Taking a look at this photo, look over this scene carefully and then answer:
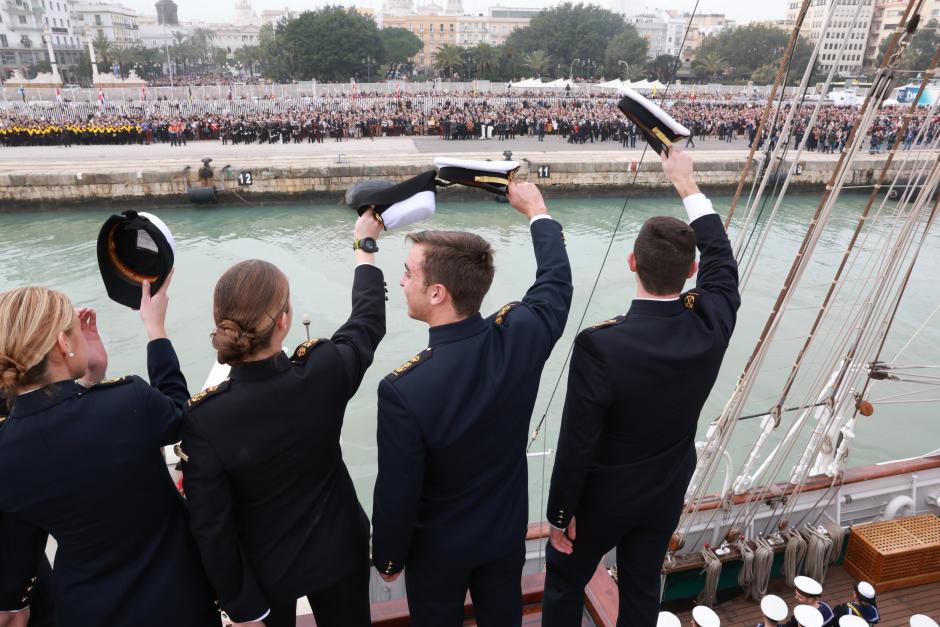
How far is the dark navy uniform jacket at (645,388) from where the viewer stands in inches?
66.1

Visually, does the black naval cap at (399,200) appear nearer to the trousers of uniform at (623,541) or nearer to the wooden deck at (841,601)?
the trousers of uniform at (623,541)

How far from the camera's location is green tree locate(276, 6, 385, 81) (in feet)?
185

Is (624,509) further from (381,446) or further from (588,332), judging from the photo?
(381,446)

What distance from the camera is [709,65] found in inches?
2655

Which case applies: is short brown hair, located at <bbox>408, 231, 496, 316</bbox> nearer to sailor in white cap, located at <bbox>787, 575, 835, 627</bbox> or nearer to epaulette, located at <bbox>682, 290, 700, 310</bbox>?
epaulette, located at <bbox>682, 290, 700, 310</bbox>

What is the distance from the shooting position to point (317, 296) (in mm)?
11320

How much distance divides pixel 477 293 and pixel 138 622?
1.07 metres

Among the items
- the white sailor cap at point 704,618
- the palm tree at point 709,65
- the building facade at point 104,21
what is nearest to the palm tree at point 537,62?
the palm tree at point 709,65

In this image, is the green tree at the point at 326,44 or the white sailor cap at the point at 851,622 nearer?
the white sailor cap at the point at 851,622

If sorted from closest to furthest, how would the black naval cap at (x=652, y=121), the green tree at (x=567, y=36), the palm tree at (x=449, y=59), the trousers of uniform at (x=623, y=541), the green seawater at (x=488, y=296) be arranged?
→ 1. the black naval cap at (x=652, y=121)
2. the trousers of uniform at (x=623, y=541)
3. the green seawater at (x=488, y=296)
4. the palm tree at (x=449, y=59)
5. the green tree at (x=567, y=36)

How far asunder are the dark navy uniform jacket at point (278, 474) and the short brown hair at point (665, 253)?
2.38 ft

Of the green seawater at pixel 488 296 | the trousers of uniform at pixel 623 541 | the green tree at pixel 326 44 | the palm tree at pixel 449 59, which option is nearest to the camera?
the trousers of uniform at pixel 623 541

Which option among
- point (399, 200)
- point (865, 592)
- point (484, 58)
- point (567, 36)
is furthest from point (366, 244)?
point (567, 36)

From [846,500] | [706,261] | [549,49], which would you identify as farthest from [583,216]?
[549,49]
